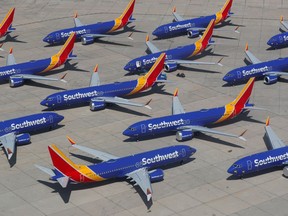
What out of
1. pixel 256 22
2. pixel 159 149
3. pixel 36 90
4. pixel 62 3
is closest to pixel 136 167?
pixel 159 149

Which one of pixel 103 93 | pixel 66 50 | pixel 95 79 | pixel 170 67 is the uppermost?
pixel 66 50

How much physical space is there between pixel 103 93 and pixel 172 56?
2082 cm

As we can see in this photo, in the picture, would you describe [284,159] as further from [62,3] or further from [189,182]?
[62,3]

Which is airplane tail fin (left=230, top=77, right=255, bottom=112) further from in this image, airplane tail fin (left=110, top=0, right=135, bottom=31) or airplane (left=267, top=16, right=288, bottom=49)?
airplane tail fin (left=110, top=0, right=135, bottom=31)

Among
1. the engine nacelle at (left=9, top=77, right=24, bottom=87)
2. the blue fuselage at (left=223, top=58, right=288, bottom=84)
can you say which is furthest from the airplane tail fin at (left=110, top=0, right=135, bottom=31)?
the blue fuselage at (left=223, top=58, right=288, bottom=84)

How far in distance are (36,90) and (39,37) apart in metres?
27.6

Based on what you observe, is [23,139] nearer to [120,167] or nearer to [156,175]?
[120,167]

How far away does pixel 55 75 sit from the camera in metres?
128

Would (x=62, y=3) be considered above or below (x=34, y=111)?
above

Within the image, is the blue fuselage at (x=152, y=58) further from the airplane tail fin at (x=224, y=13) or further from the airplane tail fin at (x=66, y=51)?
the airplane tail fin at (x=224, y=13)

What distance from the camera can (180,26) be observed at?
146 m

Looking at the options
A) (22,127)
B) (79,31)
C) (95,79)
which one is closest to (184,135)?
(22,127)

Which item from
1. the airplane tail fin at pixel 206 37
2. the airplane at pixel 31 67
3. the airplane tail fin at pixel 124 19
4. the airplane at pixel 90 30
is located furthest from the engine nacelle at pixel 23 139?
the airplane tail fin at pixel 124 19

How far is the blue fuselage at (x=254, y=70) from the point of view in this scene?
402 ft
